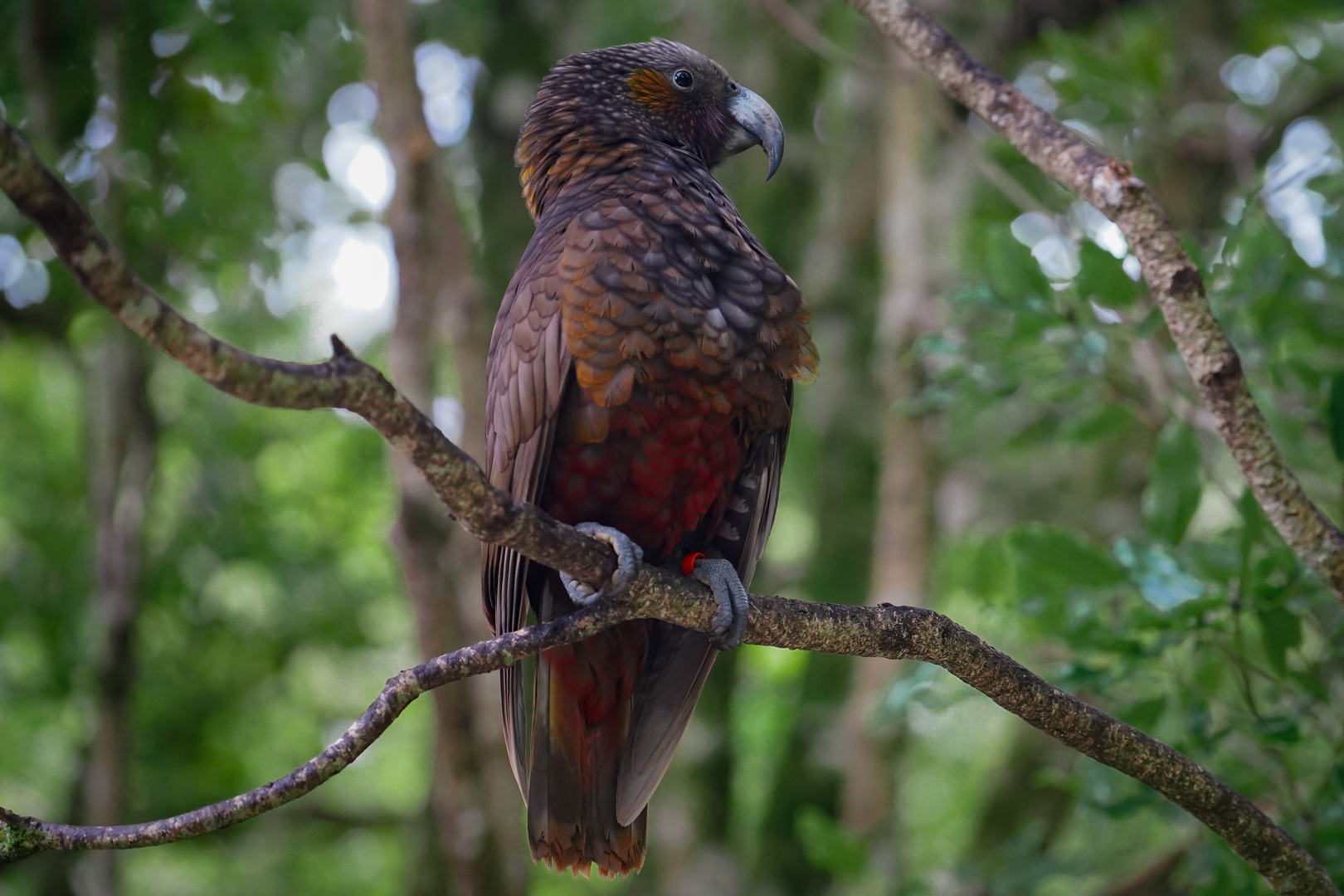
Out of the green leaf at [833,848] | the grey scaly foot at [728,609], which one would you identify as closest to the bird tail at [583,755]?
the grey scaly foot at [728,609]

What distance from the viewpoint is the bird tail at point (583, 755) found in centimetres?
291

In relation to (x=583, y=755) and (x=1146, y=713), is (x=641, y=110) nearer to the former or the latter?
(x=583, y=755)

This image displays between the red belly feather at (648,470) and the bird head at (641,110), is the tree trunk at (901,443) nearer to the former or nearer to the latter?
the bird head at (641,110)

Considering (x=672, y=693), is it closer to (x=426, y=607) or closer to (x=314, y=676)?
(x=426, y=607)

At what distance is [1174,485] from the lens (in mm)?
3105

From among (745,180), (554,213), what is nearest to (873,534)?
(745,180)

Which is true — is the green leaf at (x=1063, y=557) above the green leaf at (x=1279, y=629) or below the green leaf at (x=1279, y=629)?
above

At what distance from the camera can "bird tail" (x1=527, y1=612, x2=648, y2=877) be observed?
2906mm

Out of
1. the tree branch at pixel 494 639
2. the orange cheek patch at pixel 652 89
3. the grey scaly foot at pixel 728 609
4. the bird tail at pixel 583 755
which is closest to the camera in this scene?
the tree branch at pixel 494 639

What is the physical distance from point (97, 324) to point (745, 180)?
3828 mm

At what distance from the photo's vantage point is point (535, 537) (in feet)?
6.14

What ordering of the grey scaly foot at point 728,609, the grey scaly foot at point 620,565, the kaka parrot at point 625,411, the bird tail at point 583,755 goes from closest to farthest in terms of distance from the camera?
the grey scaly foot at point 620,565
the grey scaly foot at point 728,609
the kaka parrot at point 625,411
the bird tail at point 583,755

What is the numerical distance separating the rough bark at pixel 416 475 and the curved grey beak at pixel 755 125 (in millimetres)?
1310

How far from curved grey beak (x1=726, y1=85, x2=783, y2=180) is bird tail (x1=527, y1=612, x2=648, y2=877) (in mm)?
1544
